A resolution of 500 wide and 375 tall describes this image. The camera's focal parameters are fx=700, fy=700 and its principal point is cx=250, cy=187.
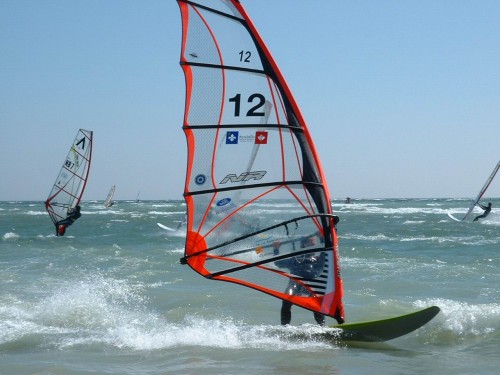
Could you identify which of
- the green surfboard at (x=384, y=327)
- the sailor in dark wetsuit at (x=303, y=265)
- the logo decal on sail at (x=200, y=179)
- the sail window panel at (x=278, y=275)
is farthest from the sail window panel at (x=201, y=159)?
the green surfboard at (x=384, y=327)

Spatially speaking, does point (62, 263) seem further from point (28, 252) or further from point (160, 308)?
point (160, 308)

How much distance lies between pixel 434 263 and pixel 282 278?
816 cm

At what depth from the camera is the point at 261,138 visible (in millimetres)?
5918

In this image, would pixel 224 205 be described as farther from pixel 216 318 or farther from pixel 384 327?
pixel 216 318

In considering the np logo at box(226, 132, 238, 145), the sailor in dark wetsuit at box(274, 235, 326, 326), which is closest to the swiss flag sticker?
the np logo at box(226, 132, 238, 145)

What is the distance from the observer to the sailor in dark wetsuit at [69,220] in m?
21.2

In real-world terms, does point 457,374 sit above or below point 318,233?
below

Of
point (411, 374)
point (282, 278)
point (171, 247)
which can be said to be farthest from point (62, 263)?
point (411, 374)

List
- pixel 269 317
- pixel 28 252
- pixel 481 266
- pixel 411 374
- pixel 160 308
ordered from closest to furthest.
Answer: pixel 411 374 → pixel 269 317 → pixel 160 308 → pixel 481 266 → pixel 28 252

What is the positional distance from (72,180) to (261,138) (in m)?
15.6

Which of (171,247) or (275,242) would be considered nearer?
(275,242)

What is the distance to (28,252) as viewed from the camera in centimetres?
1697

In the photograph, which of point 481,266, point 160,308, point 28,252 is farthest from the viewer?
point 28,252

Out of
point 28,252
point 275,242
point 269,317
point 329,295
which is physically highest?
point 275,242
